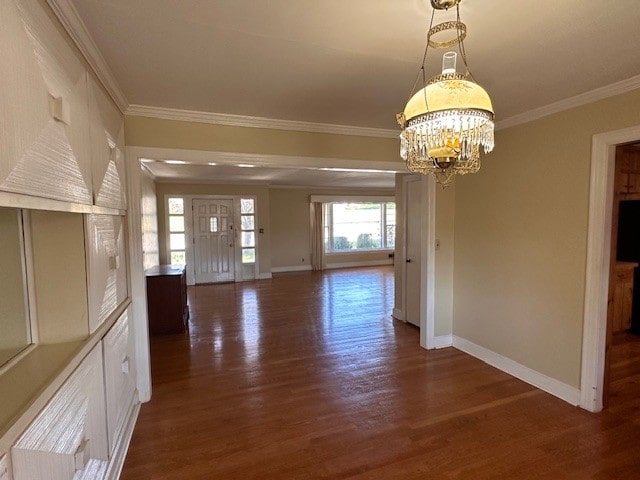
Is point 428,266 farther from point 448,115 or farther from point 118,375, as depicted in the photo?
point 118,375

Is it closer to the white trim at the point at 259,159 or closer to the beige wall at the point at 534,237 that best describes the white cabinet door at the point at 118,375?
the white trim at the point at 259,159

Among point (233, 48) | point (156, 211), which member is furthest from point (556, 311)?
point (156, 211)

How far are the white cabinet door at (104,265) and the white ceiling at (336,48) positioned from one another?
915mm

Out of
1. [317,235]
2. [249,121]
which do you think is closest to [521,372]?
[249,121]

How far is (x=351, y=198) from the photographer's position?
9500 mm

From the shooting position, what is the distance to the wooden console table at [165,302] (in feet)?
13.8

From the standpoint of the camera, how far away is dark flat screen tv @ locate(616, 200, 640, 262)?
405 cm

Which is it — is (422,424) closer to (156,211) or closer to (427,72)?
(427,72)

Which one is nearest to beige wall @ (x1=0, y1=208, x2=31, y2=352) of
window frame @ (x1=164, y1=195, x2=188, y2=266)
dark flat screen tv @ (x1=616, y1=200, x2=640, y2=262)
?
dark flat screen tv @ (x1=616, y1=200, x2=640, y2=262)

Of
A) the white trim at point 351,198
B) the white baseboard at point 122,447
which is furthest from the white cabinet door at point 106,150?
the white trim at point 351,198

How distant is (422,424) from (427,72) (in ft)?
7.65

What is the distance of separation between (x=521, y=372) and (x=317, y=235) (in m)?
6.47

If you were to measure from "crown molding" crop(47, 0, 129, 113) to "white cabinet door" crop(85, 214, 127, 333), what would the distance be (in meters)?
0.79

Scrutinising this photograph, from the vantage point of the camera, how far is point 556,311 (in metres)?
2.76
